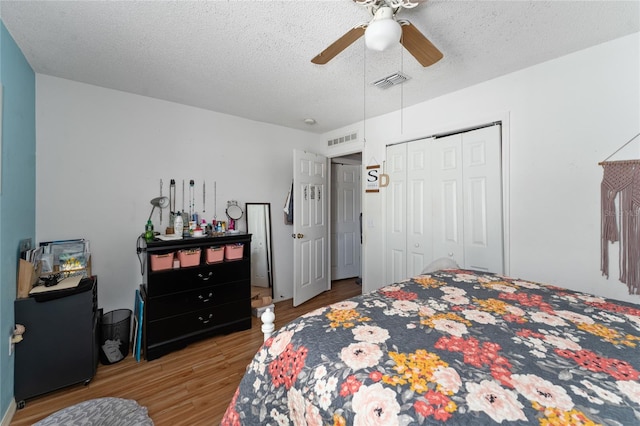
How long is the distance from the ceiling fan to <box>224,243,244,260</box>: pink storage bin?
75.3 inches

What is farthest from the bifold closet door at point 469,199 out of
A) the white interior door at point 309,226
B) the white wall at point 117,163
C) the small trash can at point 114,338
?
the small trash can at point 114,338

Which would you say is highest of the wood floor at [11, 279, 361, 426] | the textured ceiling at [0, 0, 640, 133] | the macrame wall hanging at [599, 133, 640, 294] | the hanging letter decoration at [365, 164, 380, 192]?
the textured ceiling at [0, 0, 640, 133]

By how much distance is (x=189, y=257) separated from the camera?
2434 millimetres

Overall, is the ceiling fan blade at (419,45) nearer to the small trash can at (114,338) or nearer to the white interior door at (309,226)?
the white interior door at (309,226)

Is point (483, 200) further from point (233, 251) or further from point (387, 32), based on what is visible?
point (233, 251)

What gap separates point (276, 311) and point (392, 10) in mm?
3128

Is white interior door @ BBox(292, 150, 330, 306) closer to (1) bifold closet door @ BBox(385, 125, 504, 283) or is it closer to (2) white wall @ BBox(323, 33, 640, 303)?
(1) bifold closet door @ BBox(385, 125, 504, 283)

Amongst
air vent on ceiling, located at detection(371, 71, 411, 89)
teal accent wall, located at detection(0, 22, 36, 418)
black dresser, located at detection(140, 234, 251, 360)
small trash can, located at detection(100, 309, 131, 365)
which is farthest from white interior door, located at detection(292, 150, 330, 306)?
teal accent wall, located at detection(0, 22, 36, 418)

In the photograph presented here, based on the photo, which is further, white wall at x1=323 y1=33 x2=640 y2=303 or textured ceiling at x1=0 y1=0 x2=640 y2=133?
white wall at x1=323 y1=33 x2=640 y2=303

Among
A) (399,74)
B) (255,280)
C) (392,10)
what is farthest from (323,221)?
(392,10)

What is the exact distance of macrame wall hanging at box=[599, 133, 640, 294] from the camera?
5.64 ft

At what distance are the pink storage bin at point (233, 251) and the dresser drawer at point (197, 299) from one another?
0.87ft

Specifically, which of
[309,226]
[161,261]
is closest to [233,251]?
[161,261]

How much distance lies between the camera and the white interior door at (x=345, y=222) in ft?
15.2
